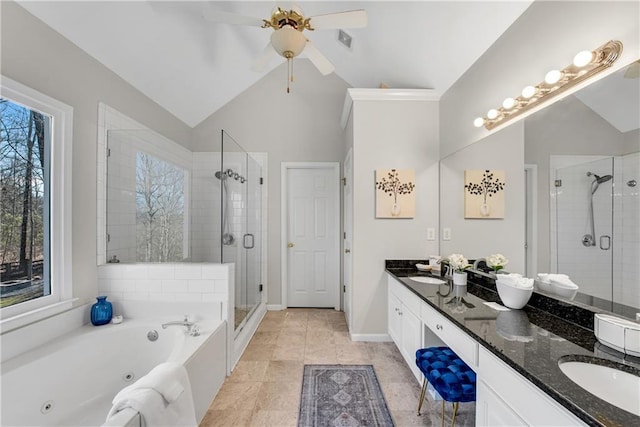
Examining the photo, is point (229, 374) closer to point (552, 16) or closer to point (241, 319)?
point (241, 319)

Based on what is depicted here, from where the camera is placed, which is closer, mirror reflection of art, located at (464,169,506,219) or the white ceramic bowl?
the white ceramic bowl

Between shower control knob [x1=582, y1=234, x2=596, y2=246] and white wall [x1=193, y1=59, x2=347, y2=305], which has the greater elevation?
white wall [x1=193, y1=59, x2=347, y2=305]

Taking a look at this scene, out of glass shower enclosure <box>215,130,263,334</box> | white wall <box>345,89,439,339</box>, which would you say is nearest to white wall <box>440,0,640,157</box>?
white wall <box>345,89,439,339</box>

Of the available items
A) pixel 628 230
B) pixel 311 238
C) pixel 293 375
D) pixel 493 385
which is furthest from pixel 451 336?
pixel 311 238

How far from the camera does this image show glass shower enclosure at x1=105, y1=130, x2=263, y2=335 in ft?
7.69

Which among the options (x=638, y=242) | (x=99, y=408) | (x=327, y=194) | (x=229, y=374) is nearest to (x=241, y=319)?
(x=229, y=374)

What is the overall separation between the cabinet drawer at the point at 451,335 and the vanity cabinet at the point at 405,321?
0.15 meters

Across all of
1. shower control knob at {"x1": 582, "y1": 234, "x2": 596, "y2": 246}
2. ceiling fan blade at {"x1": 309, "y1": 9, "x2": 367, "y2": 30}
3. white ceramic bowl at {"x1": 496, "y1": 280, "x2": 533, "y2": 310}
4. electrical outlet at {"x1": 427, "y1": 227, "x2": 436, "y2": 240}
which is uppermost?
ceiling fan blade at {"x1": 309, "y1": 9, "x2": 367, "y2": 30}

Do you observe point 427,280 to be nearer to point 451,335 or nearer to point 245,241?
point 451,335

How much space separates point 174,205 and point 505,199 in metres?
2.69

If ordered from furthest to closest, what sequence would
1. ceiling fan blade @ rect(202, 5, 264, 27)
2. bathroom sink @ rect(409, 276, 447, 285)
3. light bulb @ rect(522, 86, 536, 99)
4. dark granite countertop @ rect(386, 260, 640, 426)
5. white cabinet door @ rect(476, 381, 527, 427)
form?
bathroom sink @ rect(409, 276, 447, 285) → ceiling fan blade @ rect(202, 5, 264, 27) → light bulb @ rect(522, 86, 536, 99) → white cabinet door @ rect(476, 381, 527, 427) → dark granite countertop @ rect(386, 260, 640, 426)

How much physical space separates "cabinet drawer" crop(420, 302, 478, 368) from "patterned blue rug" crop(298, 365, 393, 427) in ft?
2.10

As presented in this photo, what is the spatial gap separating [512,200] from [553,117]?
0.53m

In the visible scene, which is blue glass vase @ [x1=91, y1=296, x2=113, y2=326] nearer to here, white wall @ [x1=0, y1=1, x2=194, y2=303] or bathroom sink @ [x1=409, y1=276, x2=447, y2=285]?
white wall @ [x1=0, y1=1, x2=194, y2=303]
